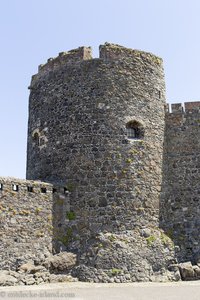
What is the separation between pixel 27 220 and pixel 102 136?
4.34 meters

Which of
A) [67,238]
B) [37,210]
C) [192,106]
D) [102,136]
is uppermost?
[192,106]

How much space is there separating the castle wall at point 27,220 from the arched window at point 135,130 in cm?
383

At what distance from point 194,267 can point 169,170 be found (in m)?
4.38

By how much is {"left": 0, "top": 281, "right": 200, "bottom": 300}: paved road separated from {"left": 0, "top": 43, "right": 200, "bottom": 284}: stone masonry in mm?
1253

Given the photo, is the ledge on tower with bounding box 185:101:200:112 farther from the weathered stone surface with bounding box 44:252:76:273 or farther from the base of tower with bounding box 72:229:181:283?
the weathered stone surface with bounding box 44:252:76:273

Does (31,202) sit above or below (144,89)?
below

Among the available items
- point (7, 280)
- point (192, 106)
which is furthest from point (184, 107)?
point (7, 280)

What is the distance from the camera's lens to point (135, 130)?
17859mm

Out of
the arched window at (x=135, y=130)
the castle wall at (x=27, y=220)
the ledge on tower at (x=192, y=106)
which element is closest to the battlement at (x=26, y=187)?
the castle wall at (x=27, y=220)

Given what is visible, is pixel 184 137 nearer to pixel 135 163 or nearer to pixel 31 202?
pixel 135 163

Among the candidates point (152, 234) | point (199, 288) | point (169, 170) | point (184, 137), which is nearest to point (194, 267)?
point (152, 234)

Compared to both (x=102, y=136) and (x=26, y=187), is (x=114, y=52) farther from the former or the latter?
(x=26, y=187)

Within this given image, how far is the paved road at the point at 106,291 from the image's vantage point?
11.0 metres

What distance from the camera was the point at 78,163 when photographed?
1709 centimetres
